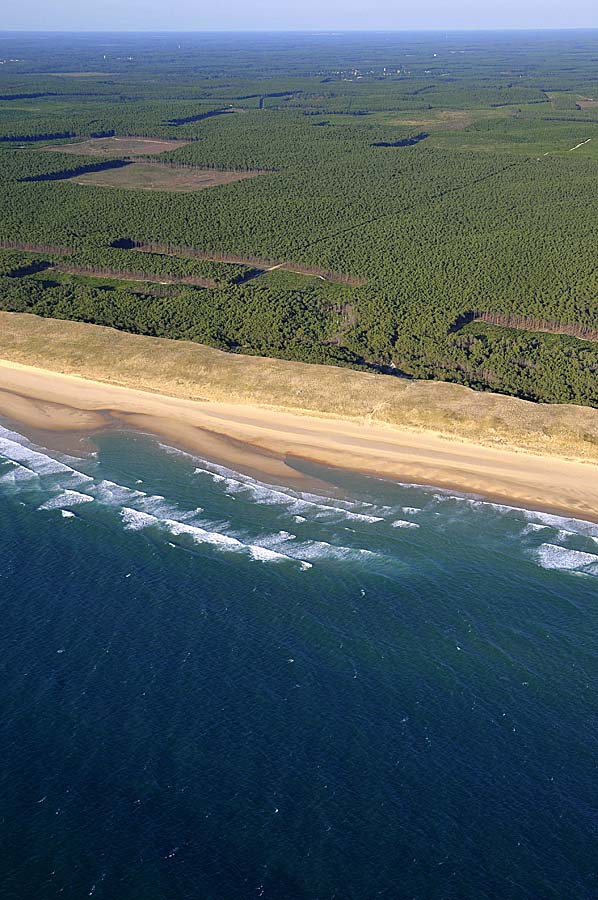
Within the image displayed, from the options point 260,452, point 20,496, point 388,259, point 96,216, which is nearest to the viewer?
point 20,496

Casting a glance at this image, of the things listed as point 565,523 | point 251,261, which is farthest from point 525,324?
point 565,523

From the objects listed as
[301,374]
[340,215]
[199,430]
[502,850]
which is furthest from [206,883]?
[340,215]

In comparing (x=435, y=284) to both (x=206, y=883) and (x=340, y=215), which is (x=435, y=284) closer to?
(x=340, y=215)

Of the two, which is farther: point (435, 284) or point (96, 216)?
point (96, 216)

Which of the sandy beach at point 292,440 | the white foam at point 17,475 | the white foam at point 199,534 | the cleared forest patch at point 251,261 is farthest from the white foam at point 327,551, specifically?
the cleared forest patch at point 251,261

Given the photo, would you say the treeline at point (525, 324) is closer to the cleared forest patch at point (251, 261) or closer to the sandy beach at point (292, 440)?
the cleared forest patch at point (251, 261)

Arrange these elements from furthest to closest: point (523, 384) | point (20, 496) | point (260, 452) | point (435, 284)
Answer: point (435, 284), point (523, 384), point (260, 452), point (20, 496)
